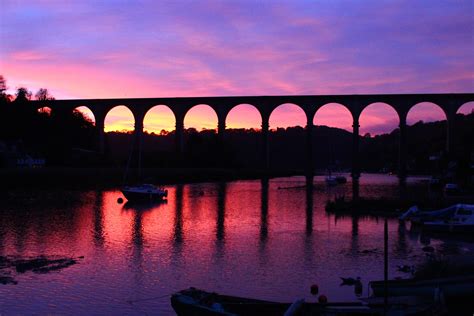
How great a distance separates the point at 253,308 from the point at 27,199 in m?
33.3

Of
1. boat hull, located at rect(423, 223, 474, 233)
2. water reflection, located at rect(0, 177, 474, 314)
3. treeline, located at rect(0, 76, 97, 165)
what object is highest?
treeline, located at rect(0, 76, 97, 165)

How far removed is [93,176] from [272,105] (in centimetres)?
3014

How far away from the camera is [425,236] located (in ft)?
78.0

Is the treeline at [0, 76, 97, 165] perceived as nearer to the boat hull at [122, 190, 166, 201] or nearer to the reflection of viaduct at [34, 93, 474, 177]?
the reflection of viaduct at [34, 93, 474, 177]

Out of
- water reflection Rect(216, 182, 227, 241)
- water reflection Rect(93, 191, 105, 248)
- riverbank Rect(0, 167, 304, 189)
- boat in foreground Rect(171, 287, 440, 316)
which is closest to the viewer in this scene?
boat in foreground Rect(171, 287, 440, 316)

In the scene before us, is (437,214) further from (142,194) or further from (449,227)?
(142,194)

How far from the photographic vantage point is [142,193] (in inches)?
1614

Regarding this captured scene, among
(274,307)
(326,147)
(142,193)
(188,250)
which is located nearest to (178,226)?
(188,250)

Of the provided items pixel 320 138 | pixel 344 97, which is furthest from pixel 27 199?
pixel 320 138

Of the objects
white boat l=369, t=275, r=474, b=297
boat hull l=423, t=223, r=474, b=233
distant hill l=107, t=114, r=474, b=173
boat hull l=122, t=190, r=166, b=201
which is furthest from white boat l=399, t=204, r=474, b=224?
distant hill l=107, t=114, r=474, b=173

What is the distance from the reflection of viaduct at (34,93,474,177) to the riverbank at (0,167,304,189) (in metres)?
8.94

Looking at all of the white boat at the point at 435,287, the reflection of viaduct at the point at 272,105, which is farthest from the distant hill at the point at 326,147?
the white boat at the point at 435,287

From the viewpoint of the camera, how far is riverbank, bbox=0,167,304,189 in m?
51.9

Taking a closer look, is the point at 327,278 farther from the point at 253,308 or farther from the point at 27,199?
the point at 27,199
